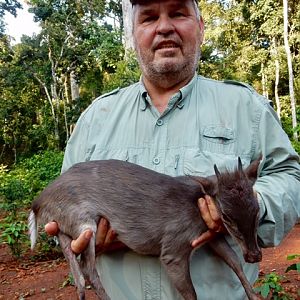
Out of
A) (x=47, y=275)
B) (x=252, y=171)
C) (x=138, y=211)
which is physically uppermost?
(x=252, y=171)

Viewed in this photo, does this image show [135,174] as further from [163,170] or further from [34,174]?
[34,174]

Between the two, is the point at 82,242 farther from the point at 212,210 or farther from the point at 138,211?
the point at 212,210

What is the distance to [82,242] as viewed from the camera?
2.47 m

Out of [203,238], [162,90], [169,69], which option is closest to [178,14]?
[169,69]

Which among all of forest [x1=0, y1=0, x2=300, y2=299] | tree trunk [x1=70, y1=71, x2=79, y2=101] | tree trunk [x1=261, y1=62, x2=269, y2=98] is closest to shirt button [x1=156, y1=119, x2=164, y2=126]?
forest [x1=0, y1=0, x2=300, y2=299]

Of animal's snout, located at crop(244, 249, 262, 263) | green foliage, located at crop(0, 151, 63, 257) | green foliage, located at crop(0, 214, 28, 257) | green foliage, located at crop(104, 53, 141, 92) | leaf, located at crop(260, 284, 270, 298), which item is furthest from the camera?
green foliage, located at crop(104, 53, 141, 92)

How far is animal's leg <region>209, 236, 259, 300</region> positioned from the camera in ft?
8.03

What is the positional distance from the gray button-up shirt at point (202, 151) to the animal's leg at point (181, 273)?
11 centimetres

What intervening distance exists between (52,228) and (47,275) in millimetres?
6047

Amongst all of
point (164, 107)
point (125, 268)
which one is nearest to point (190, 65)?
point (164, 107)

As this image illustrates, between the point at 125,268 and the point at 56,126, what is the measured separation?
86.5 feet

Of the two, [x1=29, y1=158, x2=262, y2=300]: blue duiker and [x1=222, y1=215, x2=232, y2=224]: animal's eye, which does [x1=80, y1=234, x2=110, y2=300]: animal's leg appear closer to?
[x1=29, y1=158, x2=262, y2=300]: blue duiker

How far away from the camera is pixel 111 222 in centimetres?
270

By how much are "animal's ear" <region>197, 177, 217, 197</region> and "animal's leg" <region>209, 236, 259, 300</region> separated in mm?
300
